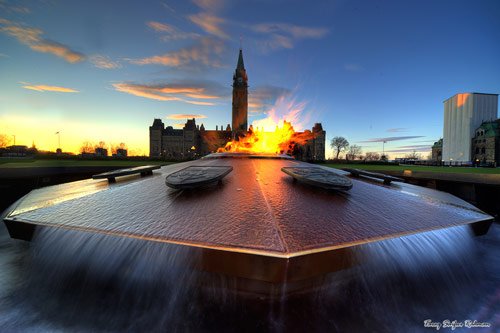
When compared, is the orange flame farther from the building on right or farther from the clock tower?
the clock tower

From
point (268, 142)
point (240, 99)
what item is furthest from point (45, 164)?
point (240, 99)

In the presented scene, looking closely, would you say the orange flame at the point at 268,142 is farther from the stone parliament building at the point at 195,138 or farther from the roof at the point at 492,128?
the stone parliament building at the point at 195,138

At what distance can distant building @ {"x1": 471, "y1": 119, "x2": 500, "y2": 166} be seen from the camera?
49438 mm

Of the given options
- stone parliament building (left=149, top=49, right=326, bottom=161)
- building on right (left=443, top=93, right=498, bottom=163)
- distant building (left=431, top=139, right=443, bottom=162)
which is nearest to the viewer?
building on right (left=443, top=93, right=498, bottom=163)

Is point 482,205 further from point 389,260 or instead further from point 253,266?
point 253,266

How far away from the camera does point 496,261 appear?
3.08 metres

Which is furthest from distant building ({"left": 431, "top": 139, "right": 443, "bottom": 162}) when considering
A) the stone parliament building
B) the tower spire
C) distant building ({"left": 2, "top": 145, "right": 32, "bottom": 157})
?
distant building ({"left": 2, "top": 145, "right": 32, "bottom": 157})

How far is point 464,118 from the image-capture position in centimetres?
5159

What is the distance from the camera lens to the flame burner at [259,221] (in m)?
1.63

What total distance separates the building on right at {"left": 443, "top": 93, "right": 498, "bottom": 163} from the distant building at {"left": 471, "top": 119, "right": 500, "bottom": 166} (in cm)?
126

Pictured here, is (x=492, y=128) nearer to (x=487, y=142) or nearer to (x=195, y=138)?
(x=487, y=142)

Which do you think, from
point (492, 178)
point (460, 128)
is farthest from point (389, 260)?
point (460, 128)

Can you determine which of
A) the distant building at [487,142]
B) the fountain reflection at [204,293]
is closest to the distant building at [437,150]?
the distant building at [487,142]

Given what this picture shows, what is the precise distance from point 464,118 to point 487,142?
719cm
